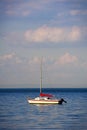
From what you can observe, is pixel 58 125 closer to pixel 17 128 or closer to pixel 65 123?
pixel 65 123

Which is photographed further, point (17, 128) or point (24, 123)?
point (24, 123)

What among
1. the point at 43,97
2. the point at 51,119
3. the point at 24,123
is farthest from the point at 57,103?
the point at 24,123

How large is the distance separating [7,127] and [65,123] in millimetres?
6949

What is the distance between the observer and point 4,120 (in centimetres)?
5275

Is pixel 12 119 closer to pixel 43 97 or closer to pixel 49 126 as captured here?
pixel 49 126

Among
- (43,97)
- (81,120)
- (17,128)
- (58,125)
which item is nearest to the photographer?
(17,128)

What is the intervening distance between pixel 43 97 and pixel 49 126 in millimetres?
33697

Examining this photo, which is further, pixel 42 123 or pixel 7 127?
pixel 42 123

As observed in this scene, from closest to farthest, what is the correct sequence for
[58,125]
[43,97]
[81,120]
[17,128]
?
[17,128]
[58,125]
[81,120]
[43,97]

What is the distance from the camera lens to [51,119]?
5419cm

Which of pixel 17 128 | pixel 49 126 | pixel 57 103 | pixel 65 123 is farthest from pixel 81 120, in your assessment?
pixel 57 103

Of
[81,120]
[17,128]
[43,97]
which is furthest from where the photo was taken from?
[43,97]

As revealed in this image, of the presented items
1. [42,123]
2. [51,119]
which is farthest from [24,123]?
[51,119]

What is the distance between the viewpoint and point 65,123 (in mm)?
49500
